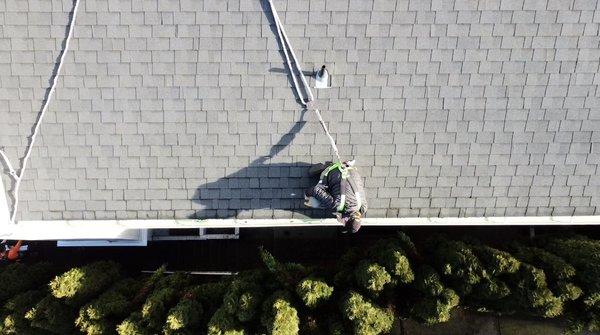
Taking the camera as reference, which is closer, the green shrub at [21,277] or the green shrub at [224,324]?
the green shrub at [224,324]

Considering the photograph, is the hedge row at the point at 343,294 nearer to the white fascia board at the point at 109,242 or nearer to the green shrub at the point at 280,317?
the green shrub at the point at 280,317

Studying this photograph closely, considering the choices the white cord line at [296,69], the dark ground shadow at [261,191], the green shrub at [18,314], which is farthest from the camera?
the green shrub at [18,314]

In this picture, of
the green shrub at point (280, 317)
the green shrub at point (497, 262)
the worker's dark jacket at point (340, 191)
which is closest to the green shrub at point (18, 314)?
the green shrub at point (280, 317)

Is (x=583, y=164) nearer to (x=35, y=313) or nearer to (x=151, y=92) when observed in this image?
(x=151, y=92)

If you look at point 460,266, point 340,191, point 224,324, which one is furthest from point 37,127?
point 460,266

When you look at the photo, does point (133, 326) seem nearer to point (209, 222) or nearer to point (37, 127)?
point (209, 222)

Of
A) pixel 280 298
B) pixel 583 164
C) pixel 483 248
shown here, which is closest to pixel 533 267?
pixel 483 248
